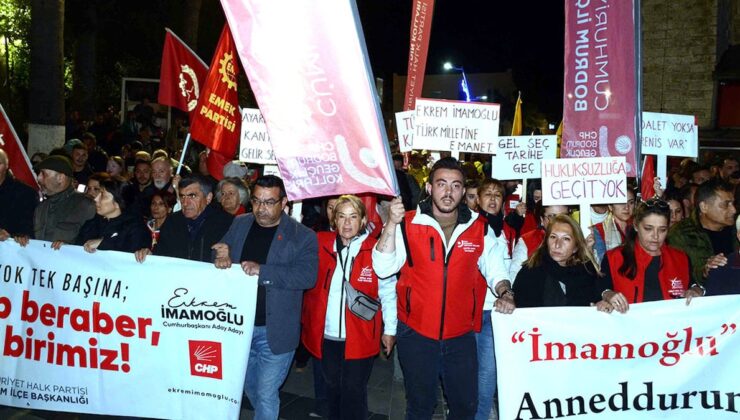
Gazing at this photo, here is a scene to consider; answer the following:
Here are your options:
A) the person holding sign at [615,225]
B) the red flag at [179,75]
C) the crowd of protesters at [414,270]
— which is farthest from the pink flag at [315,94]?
the red flag at [179,75]

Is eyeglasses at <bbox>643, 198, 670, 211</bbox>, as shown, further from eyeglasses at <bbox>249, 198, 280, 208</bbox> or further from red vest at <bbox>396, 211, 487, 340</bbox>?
eyeglasses at <bbox>249, 198, 280, 208</bbox>

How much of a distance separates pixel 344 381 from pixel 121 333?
1.65 metres

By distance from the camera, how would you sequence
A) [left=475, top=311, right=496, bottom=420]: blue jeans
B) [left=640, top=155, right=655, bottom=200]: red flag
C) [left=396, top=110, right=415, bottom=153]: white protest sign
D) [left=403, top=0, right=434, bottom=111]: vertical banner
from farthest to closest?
[left=403, top=0, right=434, bottom=111]: vertical banner, [left=396, top=110, right=415, bottom=153]: white protest sign, [left=640, top=155, right=655, bottom=200]: red flag, [left=475, top=311, right=496, bottom=420]: blue jeans

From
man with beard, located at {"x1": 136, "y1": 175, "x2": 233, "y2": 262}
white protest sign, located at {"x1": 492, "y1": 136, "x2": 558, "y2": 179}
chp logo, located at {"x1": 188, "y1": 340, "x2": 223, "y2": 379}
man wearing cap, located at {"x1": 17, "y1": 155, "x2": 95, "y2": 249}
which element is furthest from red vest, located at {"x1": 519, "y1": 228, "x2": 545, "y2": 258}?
man wearing cap, located at {"x1": 17, "y1": 155, "x2": 95, "y2": 249}

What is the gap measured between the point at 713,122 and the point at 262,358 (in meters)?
16.5

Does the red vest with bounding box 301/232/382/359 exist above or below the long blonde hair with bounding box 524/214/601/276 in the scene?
below

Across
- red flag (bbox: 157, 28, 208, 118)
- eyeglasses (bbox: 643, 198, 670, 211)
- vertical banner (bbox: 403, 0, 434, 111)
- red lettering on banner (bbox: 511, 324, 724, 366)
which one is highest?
vertical banner (bbox: 403, 0, 434, 111)

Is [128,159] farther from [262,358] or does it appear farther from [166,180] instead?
[262,358]

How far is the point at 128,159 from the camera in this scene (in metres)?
14.3

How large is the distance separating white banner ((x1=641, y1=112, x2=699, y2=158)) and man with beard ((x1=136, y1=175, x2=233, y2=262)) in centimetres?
525

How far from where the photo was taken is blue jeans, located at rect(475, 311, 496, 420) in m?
5.56

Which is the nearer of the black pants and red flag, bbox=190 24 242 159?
the black pants

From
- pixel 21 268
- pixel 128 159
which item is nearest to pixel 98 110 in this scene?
pixel 128 159

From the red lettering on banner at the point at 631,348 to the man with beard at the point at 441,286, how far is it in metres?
0.33
